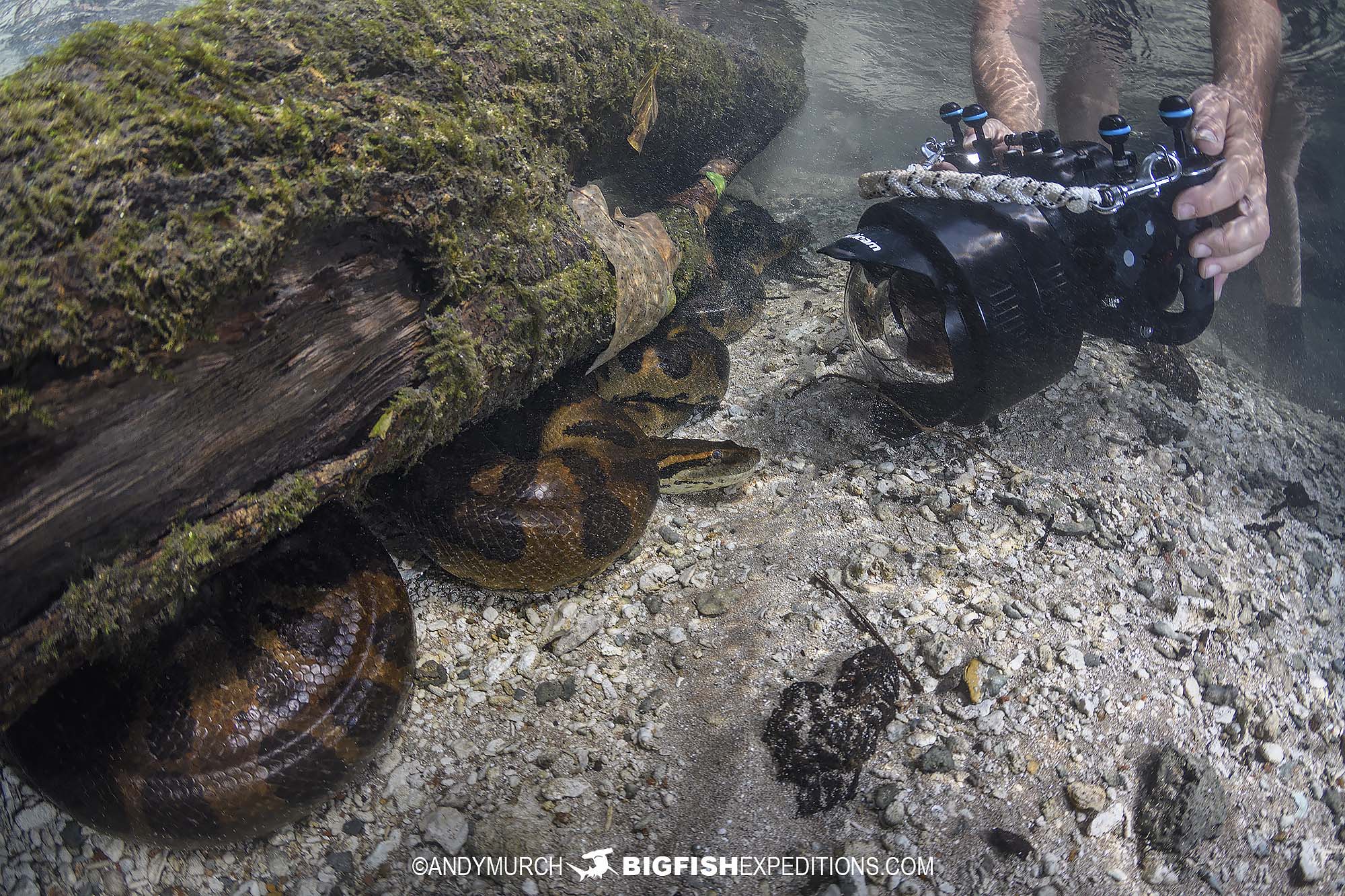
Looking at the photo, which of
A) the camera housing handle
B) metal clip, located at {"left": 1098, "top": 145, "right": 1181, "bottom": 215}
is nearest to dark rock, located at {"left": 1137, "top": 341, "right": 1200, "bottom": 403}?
the camera housing handle

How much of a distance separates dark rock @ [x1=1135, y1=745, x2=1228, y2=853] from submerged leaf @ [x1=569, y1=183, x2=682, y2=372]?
280 cm

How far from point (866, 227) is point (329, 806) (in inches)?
135

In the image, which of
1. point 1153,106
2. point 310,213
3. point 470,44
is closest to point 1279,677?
point 310,213

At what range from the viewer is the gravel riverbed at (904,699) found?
208 centimetres

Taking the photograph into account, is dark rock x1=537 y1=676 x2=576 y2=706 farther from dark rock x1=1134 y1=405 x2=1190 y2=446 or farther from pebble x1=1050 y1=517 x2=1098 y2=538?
dark rock x1=1134 y1=405 x2=1190 y2=446

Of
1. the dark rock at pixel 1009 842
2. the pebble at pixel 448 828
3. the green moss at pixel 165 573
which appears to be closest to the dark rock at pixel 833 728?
the dark rock at pixel 1009 842

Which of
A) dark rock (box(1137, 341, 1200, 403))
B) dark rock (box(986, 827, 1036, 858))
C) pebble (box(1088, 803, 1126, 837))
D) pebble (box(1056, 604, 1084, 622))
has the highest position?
dark rock (box(986, 827, 1036, 858))

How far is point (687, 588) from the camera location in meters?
2.96

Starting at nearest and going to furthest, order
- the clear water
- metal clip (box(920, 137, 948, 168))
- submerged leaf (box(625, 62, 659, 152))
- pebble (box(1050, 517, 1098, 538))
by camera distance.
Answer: pebble (box(1050, 517, 1098, 538)) → metal clip (box(920, 137, 948, 168)) → submerged leaf (box(625, 62, 659, 152)) → the clear water

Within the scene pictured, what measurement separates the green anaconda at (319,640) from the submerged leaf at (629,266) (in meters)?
0.71

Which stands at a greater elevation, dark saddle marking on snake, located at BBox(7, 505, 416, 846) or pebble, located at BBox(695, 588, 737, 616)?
dark saddle marking on snake, located at BBox(7, 505, 416, 846)

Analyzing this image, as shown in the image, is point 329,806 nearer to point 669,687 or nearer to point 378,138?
point 669,687

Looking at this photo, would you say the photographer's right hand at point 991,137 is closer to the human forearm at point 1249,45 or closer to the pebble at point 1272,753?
the human forearm at point 1249,45

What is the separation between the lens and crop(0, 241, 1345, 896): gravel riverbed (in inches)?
81.8
